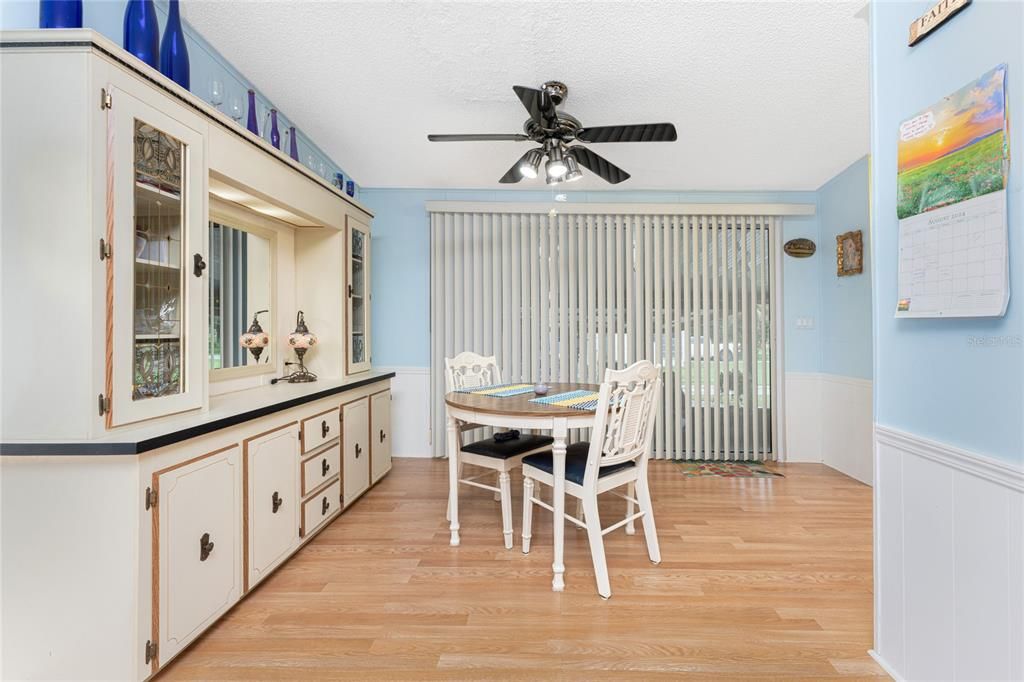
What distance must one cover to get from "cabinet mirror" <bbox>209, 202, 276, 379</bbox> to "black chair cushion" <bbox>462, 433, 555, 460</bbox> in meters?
1.43

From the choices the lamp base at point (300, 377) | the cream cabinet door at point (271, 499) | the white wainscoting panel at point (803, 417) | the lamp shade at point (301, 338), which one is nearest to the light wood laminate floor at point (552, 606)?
the cream cabinet door at point (271, 499)

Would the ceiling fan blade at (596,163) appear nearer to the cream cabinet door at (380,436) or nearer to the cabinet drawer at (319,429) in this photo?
the cabinet drawer at (319,429)

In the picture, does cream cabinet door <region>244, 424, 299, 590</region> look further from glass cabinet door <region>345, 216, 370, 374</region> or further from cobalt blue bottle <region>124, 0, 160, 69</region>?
cobalt blue bottle <region>124, 0, 160, 69</region>

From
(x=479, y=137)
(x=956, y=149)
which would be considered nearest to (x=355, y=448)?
(x=479, y=137)

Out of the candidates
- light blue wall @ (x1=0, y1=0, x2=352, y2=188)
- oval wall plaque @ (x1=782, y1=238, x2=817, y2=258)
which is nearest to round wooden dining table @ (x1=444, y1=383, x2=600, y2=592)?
light blue wall @ (x1=0, y1=0, x2=352, y2=188)

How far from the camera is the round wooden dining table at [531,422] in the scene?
2025mm

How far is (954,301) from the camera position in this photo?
3.94 ft

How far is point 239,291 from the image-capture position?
102 inches

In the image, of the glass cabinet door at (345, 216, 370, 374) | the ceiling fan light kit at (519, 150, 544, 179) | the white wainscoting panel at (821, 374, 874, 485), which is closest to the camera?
the ceiling fan light kit at (519, 150, 544, 179)

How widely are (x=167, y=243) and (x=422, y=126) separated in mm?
1789

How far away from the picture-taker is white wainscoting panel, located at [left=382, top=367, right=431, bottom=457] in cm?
420

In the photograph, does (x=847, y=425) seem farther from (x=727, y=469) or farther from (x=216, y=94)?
(x=216, y=94)

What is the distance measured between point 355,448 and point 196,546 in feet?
4.54

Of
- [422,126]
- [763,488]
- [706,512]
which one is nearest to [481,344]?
[422,126]
